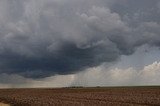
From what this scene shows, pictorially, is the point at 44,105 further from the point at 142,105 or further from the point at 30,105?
the point at 142,105

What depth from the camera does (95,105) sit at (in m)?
49.0

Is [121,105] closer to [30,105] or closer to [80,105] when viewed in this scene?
[80,105]

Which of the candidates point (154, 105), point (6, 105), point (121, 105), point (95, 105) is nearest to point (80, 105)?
point (95, 105)

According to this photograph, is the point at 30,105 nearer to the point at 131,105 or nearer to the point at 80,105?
the point at 80,105

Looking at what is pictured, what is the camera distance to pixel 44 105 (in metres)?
50.5

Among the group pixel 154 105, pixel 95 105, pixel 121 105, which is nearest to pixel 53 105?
pixel 95 105

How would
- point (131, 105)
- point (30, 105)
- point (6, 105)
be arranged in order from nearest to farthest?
1. point (131, 105)
2. point (30, 105)
3. point (6, 105)

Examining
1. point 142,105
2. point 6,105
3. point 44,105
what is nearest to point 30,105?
point 44,105

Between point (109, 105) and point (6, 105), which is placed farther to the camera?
point (6, 105)

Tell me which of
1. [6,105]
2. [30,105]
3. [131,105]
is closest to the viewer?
[131,105]

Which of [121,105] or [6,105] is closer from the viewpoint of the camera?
[121,105]

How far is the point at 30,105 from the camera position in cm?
5172

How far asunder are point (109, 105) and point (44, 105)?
867cm

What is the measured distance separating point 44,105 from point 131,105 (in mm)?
11517
